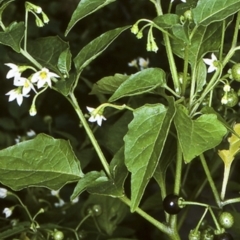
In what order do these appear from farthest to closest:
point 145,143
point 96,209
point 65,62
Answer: point 96,209, point 65,62, point 145,143

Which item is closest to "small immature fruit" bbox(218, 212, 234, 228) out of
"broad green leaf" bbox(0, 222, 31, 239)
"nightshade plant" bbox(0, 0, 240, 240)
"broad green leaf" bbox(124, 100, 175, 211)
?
"nightshade plant" bbox(0, 0, 240, 240)

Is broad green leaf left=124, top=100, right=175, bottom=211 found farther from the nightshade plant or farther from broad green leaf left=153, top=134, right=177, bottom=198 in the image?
broad green leaf left=153, top=134, right=177, bottom=198

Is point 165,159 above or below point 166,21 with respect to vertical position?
below

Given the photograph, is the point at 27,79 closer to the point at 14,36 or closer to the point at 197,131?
the point at 14,36

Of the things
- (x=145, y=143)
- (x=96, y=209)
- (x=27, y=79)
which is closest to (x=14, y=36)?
(x=27, y=79)

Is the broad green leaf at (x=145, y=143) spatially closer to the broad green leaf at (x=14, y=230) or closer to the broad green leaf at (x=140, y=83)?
the broad green leaf at (x=140, y=83)

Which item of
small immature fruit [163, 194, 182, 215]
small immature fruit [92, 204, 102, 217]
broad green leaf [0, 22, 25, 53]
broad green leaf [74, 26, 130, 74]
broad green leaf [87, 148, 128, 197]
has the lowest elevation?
small immature fruit [92, 204, 102, 217]
